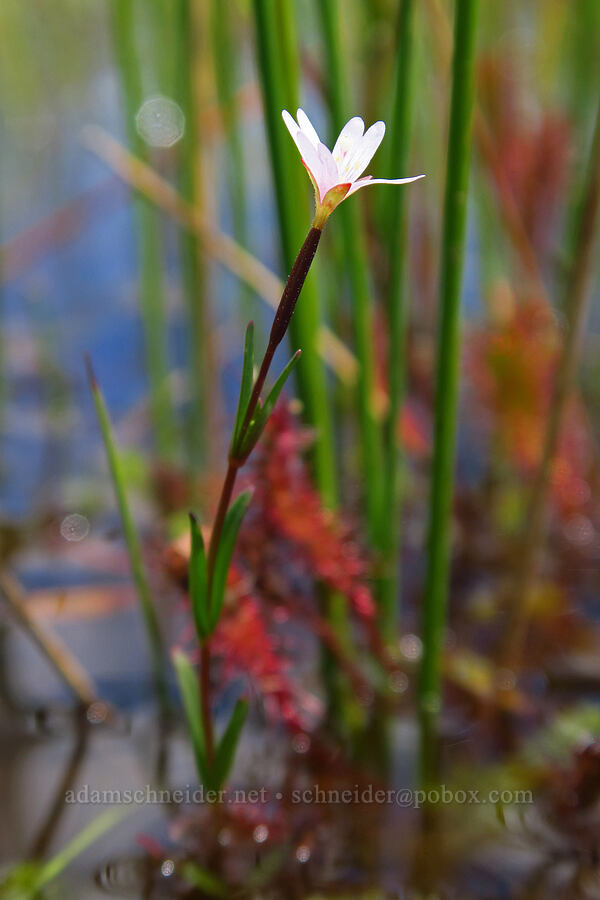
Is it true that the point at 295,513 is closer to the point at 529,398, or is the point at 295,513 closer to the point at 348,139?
the point at 348,139

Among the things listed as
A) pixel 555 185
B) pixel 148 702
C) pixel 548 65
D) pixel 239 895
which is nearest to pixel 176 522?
pixel 148 702

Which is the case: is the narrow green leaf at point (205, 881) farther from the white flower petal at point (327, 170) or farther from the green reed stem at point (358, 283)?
the white flower petal at point (327, 170)

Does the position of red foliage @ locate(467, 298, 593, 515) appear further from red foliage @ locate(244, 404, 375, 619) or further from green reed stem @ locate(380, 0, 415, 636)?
red foliage @ locate(244, 404, 375, 619)

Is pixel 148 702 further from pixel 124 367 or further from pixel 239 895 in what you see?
pixel 124 367

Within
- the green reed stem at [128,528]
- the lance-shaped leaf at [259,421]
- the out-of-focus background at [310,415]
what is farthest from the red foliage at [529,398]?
the lance-shaped leaf at [259,421]

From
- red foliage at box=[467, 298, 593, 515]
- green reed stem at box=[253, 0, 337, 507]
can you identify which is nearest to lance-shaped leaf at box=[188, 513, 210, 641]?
green reed stem at box=[253, 0, 337, 507]
